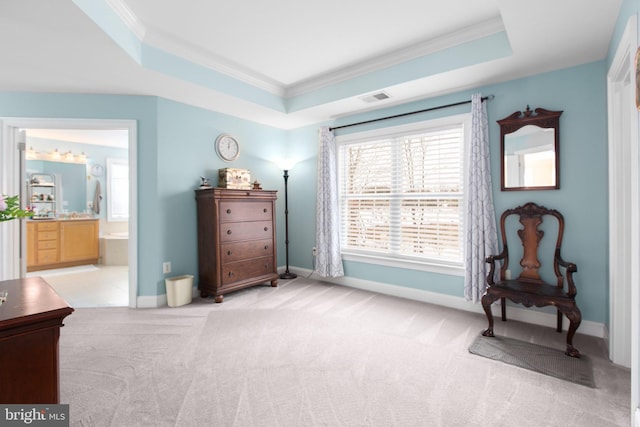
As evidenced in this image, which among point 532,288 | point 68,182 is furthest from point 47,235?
point 532,288

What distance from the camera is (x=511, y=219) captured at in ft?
10.0

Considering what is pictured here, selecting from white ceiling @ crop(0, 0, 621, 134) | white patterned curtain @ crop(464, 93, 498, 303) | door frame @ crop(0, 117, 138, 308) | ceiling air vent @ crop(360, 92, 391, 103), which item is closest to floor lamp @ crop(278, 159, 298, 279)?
white ceiling @ crop(0, 0, 621, 134)

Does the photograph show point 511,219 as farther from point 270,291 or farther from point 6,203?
point 6,203

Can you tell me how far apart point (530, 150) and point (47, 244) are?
24.4ft

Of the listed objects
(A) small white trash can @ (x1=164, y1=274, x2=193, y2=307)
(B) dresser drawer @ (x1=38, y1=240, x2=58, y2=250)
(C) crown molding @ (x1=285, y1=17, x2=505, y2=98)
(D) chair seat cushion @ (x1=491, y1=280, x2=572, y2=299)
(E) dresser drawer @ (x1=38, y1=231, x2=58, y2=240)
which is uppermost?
(C) crown molding @ (x1=285, y1=17, x2=505, y2=98)

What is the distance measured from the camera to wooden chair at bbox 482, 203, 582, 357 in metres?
2.35

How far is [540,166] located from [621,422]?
202 centimetres

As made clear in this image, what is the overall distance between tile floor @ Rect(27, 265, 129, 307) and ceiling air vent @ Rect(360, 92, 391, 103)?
11.9 ft

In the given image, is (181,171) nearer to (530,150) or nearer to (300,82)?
(300,82)

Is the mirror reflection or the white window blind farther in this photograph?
the white window blind

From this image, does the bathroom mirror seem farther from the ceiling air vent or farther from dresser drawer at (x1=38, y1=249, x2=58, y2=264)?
the ceiling air vent

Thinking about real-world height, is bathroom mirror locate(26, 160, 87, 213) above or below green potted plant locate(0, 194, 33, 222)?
above

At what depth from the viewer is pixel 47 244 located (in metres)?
5.61

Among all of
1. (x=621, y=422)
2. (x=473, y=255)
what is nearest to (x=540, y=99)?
(x=473, y=255)
